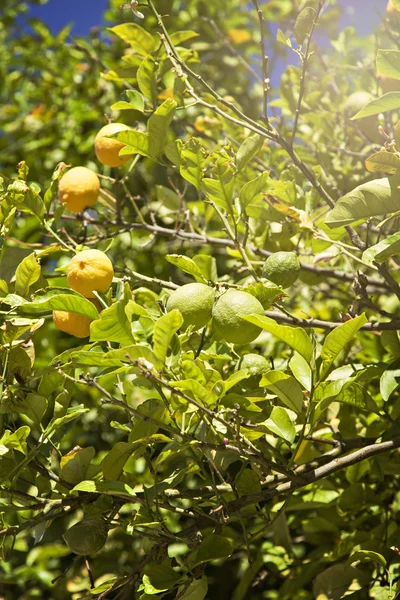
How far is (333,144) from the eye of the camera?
1.94 metres

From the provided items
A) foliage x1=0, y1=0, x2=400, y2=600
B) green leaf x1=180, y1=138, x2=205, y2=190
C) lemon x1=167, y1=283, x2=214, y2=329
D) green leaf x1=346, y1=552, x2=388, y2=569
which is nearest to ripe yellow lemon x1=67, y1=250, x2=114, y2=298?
foliage x1=0, y1=0, x2=400, y2=600

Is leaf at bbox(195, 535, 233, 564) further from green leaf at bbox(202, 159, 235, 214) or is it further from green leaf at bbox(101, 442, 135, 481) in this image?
green leaf at bbox(202, 159, 235, 214)

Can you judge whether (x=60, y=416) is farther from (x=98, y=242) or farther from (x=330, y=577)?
(x=330, y=577)

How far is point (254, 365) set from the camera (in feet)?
3.63

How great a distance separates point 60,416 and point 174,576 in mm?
364

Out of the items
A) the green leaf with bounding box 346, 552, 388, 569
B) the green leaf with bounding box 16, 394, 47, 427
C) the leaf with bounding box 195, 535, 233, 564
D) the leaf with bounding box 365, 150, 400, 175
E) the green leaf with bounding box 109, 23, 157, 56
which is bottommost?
the green leaf with bounding box 346, 552, 388, 569

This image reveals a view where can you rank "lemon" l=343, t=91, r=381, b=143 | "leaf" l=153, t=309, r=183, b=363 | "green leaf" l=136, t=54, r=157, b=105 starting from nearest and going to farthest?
1. "leaf" l=153, t=309, r=183, b=363
2. "green leaf" l=136, t=54, r=157, b=105
3. "lemon" l=343, t=91, r=381, b=143

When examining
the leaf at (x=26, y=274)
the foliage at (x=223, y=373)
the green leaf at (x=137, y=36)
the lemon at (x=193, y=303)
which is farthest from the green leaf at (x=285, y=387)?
the green leaf at (x=137, y=36)

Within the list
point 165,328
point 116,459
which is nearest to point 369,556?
point 116,459

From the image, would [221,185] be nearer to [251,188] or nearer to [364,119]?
[251,188]

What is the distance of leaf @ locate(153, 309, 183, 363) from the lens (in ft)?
2.84

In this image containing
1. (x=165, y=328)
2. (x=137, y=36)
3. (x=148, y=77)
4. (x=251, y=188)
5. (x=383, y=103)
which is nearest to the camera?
(x=165, y=328)

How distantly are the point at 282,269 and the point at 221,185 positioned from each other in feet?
0.67

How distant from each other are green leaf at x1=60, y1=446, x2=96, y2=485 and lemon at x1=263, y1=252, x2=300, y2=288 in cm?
48
